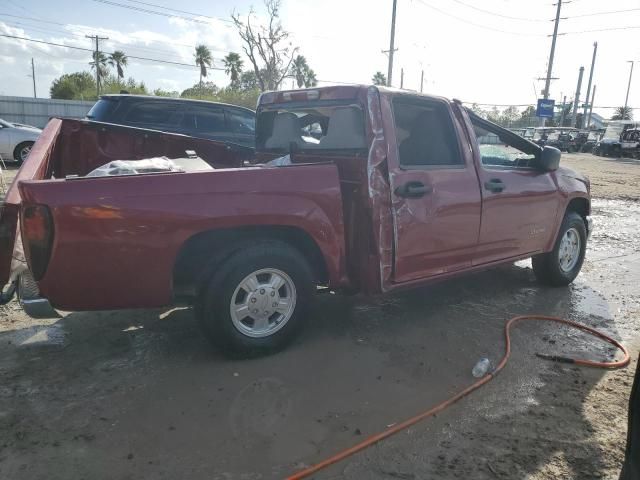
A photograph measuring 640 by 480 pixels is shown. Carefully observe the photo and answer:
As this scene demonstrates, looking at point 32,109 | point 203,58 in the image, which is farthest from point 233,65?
point 32,109

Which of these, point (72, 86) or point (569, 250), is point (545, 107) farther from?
point (72, 86)

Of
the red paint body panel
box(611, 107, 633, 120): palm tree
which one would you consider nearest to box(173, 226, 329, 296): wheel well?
the red paint body panel

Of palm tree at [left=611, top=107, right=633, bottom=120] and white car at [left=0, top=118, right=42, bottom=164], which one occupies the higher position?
palm tree at [left=611, top=107, right=633, bottom=120]

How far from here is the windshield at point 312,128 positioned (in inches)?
149

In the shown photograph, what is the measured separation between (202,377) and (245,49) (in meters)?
31.1

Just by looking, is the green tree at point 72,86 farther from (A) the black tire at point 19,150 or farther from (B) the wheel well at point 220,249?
(B) the wheel well at point 220,249

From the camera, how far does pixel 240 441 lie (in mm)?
2623

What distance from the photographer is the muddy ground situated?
2.48m

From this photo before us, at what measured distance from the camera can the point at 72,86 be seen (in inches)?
1806

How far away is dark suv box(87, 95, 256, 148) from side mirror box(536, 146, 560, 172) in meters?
5.40

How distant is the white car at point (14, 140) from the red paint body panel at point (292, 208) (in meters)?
10.3

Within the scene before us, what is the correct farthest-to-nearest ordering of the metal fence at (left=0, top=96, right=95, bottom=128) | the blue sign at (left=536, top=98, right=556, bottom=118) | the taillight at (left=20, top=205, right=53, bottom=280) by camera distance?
the blue sign at (left=536, top=98, right=556, bottom=118) < the metal fence at (left=0, top=96, right=95, bottom=128) < the taillight at (left=20, top=205, right=53, bottom=280)

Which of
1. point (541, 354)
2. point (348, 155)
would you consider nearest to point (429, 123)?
point (348, 155)

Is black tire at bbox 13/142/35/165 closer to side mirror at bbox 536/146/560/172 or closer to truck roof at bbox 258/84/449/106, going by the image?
truck roof at bbox 258/84/449/106
